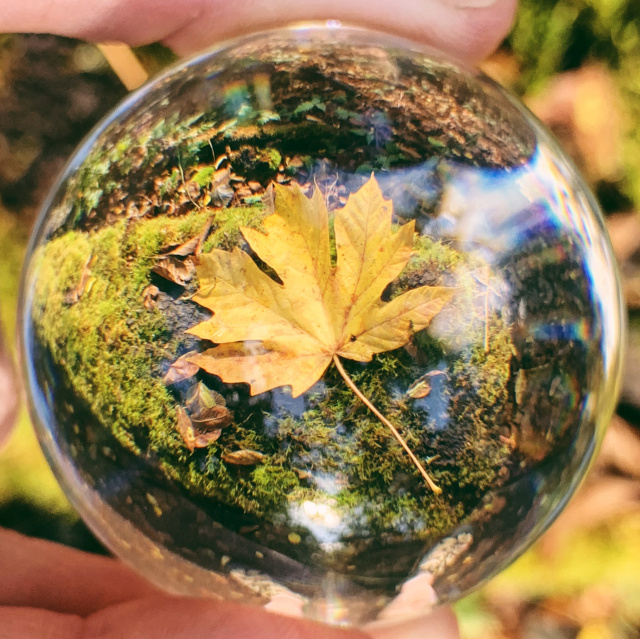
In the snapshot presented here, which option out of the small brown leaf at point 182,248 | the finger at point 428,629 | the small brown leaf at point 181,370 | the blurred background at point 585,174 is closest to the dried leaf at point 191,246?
the small brown leaf at point 182,248

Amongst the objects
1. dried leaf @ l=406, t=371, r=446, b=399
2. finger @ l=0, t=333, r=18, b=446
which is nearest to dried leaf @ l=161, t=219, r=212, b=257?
dried leaf @ l=406, t=371, r=446, b=399

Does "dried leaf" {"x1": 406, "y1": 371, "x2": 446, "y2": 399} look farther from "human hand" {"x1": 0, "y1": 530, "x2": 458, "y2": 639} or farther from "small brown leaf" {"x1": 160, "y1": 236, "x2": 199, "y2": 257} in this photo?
"human hand" {"x1": 0, "y1": 530, "x2": 458, "y2": 639}

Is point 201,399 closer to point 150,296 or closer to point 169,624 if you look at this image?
point 150,296

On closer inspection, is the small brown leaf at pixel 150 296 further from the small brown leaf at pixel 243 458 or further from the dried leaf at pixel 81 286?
the small brown leaf at pixel 243 458

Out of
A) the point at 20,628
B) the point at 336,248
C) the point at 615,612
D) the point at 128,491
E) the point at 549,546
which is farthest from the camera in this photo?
the point at 615,612

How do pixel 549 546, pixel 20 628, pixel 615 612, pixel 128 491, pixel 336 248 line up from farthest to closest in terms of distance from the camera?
pixel 615 612 < pixel 549 546 < pixel 20 628 < pixel 128 491 < pixel 336 248

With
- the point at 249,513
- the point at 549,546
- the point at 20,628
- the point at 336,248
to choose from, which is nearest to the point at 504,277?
the point at 336,248

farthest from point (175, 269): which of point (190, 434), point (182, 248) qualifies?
point (190, 434)

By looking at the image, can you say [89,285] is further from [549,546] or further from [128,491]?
[549,546]
